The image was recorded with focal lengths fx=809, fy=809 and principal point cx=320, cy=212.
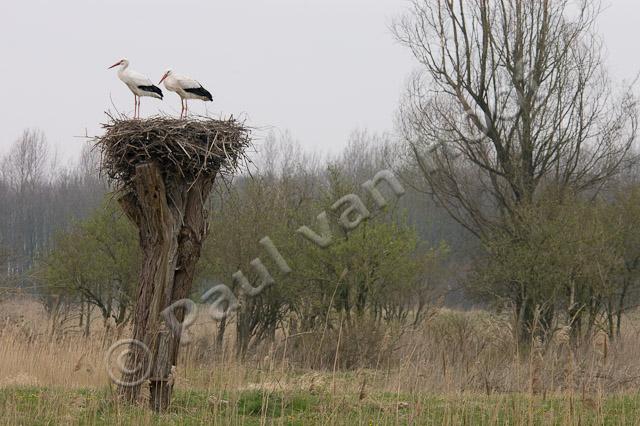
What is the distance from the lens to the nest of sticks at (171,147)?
7.93 metres

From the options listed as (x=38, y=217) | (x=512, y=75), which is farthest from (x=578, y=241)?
(x=38, y=217)

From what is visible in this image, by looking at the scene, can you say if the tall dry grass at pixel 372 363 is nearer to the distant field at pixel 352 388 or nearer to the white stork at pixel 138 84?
the distant field at pixel 352 388

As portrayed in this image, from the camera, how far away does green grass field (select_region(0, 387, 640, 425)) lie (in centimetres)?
643

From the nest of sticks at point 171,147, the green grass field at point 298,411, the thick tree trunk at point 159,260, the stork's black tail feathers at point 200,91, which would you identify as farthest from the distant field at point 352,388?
the stork's black tail feathers at point 200,91

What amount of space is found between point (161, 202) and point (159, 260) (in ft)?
1.90

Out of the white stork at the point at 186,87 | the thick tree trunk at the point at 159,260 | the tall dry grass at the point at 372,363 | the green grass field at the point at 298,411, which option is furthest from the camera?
the white stork at the point at 186,87

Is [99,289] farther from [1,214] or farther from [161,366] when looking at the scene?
[1,214]

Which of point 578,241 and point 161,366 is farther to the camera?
point 578,241

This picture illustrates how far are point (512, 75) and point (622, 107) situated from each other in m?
2.98

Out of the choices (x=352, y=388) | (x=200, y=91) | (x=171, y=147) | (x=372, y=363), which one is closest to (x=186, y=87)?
(x=200, y=91)

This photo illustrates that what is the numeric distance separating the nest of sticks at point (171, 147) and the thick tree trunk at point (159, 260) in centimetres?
14

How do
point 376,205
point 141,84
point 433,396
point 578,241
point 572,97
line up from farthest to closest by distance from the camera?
point 572,97
point 376,205
point 578,241
point 141,84
point 433,396

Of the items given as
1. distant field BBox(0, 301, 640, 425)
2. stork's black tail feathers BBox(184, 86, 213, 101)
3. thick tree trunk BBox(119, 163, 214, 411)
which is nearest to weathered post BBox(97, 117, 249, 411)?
thick tree trunk BBox(119, 163, 214, 411)

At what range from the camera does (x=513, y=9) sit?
20922 millimetres
